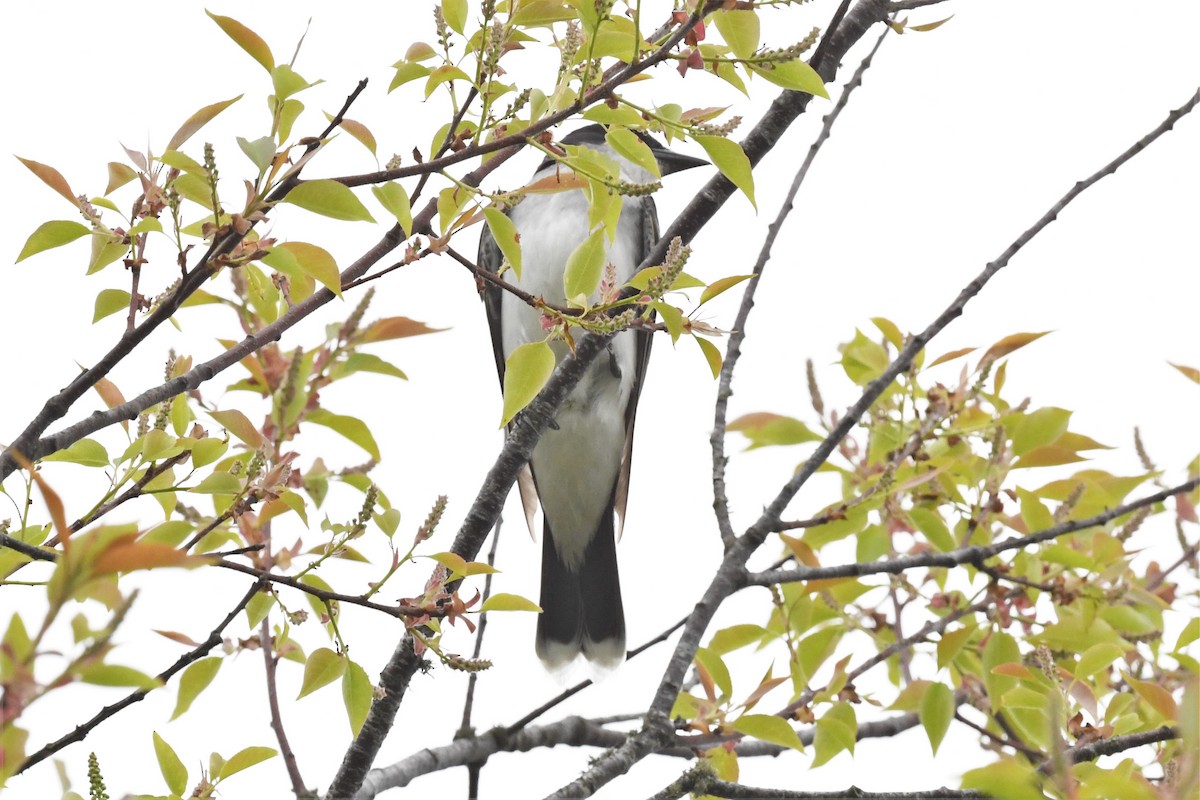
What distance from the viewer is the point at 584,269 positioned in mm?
2418

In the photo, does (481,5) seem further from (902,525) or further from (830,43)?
(902,525)

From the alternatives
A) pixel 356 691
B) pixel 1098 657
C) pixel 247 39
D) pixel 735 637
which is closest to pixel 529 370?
pixel 247 39

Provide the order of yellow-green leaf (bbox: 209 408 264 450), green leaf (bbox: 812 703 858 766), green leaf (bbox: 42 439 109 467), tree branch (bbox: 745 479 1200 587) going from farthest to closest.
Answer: green leaf (bbox: 812 703 858 766) < tree branch (bbox: 745 479 1200 587) < green leaf (bbox: 42 439 109 467) < yellow-green leaf (bbox: 209 408 264 450)

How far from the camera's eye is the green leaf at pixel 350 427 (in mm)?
2473

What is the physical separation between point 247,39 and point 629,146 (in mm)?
669

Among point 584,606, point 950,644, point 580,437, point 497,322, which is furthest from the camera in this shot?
point 497,322

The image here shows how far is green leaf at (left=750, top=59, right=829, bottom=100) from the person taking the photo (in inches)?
87.7

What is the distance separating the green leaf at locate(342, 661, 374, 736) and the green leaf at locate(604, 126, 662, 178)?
1218 millimetres

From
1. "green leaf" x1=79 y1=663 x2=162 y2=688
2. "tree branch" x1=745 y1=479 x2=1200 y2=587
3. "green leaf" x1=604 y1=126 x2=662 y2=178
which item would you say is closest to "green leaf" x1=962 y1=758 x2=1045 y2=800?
"green leaf" x1=79 y1=663 x2=162 y2=688

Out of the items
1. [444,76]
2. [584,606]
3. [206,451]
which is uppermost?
[584,606]

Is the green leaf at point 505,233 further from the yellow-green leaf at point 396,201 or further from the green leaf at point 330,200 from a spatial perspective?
the green leaf at point 330,200

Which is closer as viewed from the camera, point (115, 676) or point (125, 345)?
point (115, 676)

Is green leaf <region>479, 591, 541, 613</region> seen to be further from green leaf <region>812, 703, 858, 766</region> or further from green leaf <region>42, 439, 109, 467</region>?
green leaf <region>812, 703, 858, 766</region>

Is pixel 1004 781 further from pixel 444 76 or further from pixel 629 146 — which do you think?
pixel 444 76
